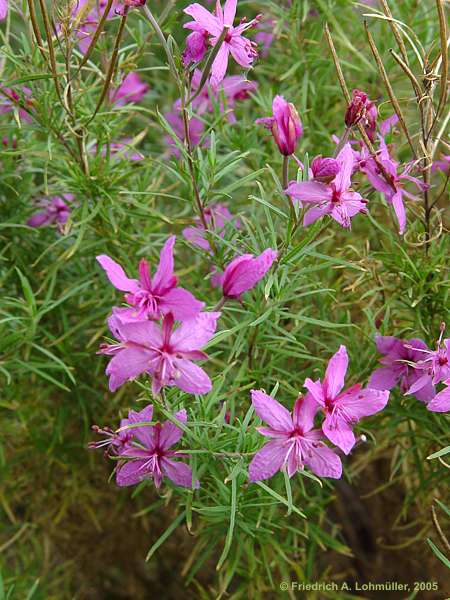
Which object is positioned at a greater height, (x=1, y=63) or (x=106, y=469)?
(x=1, y=63)

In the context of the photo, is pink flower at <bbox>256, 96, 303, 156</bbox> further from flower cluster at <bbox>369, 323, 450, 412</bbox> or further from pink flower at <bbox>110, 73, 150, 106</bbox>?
pink flower at <bbox>110, 73, 150, 106</bbox>

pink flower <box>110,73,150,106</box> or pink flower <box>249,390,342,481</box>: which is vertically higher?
pink flower <box>110,73,150,106</box>

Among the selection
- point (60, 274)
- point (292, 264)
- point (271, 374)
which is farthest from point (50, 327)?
point (292, 264)

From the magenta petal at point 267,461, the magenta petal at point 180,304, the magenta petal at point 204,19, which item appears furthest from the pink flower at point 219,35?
the magenta petal at point 267,461

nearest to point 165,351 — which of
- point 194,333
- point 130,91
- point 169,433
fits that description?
point 194,333

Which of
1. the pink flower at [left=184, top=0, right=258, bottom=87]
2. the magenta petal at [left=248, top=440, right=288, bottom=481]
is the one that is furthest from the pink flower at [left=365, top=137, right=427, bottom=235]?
the magenta petal at [left=248, top=440, right=288, bottom=481]

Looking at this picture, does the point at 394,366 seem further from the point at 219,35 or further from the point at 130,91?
the point at 130,91

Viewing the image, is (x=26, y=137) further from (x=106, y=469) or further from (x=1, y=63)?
(x=106, y=469)
